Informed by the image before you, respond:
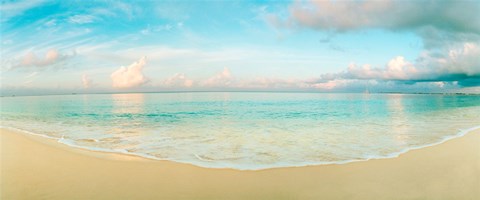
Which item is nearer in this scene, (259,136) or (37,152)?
(37,152)

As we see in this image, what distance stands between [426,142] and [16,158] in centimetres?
1318

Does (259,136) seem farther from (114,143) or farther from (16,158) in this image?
(16,158)

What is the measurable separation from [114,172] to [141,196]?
1730mm

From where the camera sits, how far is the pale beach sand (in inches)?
220

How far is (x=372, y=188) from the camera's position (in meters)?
5.84

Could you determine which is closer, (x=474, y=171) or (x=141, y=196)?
(x=141, y=196)

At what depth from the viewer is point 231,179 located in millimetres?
6297

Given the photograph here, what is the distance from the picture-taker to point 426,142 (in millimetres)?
10703

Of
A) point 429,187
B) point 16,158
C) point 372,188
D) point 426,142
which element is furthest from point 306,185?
point 16,158

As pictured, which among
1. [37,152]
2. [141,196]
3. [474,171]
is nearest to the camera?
[141,196]

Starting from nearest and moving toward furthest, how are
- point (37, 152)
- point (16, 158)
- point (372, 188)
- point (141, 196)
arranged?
point (141, 196) → point (372, 188) → point (16, 158) → point (37, 152)

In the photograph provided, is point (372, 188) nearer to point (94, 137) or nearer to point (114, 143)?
point (114, 143)

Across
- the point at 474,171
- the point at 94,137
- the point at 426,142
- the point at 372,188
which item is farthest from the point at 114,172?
the point at 426,142

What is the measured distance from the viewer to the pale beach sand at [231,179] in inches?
220
